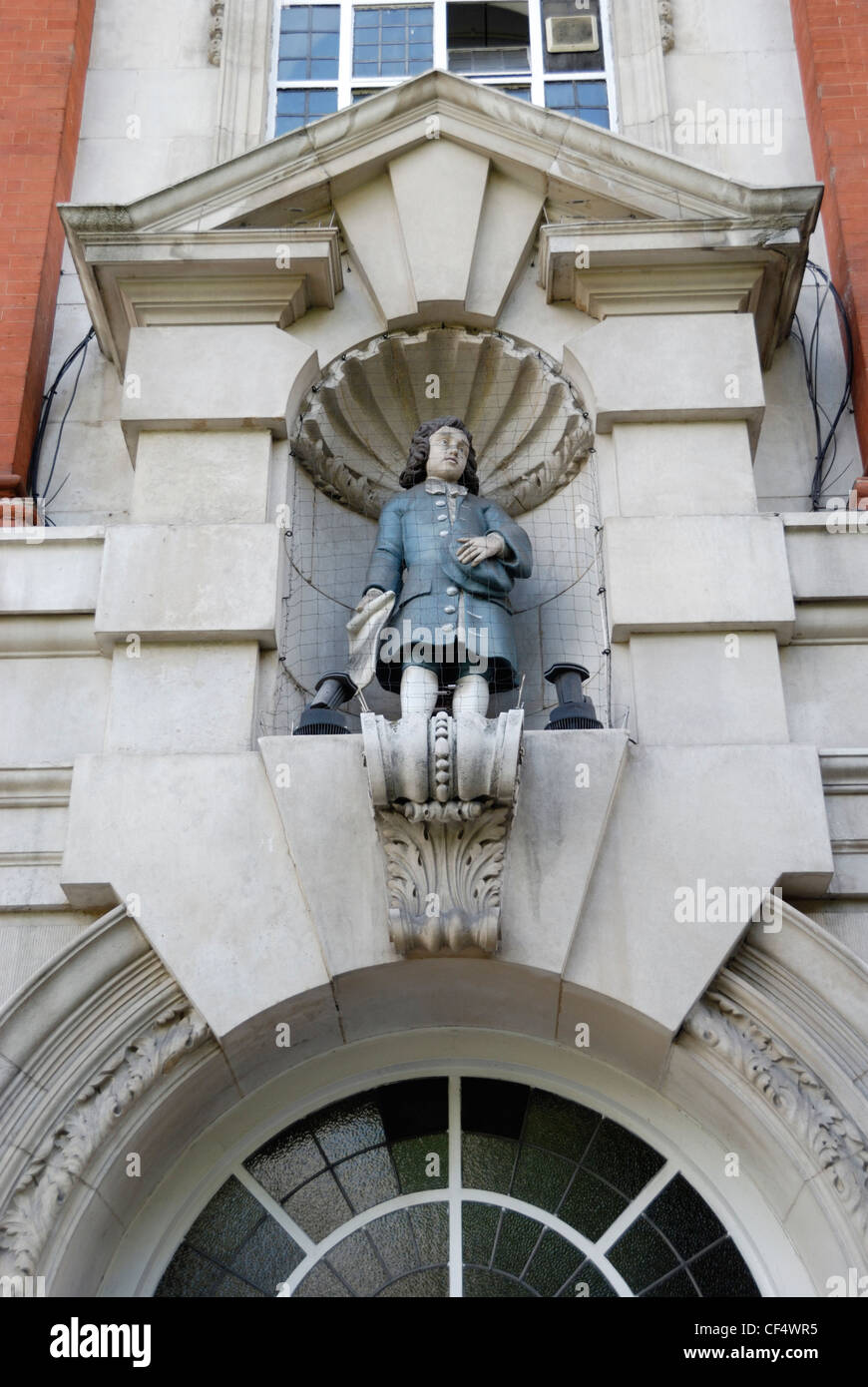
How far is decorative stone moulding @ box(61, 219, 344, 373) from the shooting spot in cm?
854

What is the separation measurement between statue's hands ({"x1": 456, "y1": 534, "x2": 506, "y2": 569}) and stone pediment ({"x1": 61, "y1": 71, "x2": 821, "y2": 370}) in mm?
1503

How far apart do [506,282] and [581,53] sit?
10.0ft

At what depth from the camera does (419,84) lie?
9000 millimetres

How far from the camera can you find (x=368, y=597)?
7844mm

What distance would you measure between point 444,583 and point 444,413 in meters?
1.66

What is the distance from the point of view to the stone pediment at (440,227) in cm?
855

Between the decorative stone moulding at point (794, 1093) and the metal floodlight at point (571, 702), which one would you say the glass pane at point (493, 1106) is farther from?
the metal floodlight at point (571, 702)

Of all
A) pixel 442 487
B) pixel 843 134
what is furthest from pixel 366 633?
pixel 843 134

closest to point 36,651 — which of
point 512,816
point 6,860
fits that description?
point 6,860

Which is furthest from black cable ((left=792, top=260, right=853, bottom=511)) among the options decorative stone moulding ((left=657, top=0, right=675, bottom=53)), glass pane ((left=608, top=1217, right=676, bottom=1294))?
glass pane ((left=608, top=1217, right=676, bottom=1294))

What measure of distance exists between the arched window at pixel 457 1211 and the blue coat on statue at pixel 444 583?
1.96m

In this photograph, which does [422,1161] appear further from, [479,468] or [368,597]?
[479,468]

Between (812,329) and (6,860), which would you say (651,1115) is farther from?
(812,329)
